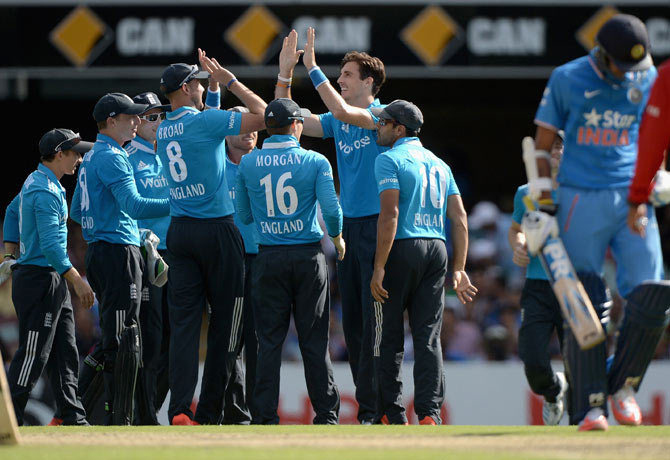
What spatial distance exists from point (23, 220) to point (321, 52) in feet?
16.7

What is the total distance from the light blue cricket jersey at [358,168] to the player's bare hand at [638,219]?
109 inches

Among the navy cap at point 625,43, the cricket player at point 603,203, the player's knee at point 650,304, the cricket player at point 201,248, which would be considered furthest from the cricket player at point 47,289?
the navy cap at point 625,43

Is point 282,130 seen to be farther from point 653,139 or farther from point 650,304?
point 650,304

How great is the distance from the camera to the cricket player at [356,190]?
845cm

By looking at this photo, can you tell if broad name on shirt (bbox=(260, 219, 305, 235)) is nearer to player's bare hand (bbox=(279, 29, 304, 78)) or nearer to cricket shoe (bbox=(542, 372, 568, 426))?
player's bare hand (bbox=(279, 29, 304, 78))

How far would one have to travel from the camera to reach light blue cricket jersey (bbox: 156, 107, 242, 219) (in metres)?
8.30

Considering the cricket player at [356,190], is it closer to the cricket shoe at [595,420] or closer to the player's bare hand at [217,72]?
the player's bare hand at [217,72]

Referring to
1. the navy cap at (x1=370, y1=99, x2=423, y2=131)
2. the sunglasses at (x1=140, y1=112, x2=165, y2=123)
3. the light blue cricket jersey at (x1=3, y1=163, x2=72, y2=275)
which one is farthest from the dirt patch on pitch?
the sunglasses at (x1=140, y1=112, x2=165, y2=123)

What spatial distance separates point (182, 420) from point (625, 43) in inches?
155

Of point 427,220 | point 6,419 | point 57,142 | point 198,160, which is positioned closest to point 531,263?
point 427,220

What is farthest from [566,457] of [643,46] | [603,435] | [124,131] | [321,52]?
[321,52]

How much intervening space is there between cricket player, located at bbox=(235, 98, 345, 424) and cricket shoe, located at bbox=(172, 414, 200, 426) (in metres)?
0.44

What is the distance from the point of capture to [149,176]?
9.46 metres

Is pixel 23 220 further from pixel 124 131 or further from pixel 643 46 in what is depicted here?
pixel 643 46
